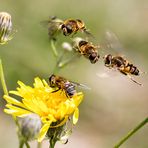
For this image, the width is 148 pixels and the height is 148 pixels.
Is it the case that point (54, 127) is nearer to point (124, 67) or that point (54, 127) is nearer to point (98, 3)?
point (124, 67)

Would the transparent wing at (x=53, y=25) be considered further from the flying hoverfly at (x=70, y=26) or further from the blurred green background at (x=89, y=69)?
the blurred green background at (x=89, y=69)

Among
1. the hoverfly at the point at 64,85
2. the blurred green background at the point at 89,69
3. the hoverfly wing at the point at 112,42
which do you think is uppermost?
the hoverfly wing at the point at 112,42

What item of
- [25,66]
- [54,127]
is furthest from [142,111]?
[54,127]

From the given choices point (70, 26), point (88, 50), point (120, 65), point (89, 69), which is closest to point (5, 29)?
point (70, 26)

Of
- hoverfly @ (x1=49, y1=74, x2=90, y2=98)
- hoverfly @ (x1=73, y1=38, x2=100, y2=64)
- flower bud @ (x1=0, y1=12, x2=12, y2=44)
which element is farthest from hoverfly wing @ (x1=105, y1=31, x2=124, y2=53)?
flower bud @ (x1=0, y1=12, x2=12, y2=44)

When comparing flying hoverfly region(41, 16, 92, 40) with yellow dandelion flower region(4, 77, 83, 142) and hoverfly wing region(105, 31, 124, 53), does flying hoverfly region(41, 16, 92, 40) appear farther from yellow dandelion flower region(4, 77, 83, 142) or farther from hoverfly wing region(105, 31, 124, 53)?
yellow dandelion flower region(4, 77, 83, 142)

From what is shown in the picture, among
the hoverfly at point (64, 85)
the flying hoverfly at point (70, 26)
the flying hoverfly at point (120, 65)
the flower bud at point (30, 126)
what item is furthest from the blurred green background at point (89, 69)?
the flower bud at point (30, 126)
